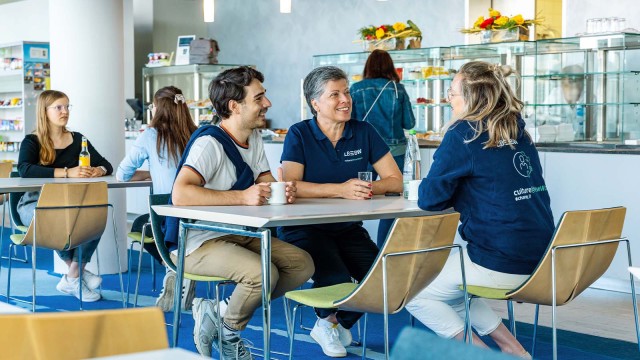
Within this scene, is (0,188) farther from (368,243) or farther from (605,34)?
(605,34)

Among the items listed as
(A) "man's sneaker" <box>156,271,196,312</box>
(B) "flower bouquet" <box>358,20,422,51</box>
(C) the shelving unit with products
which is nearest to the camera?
(A) "man's sneaker" <box>156,271,196,312</box>

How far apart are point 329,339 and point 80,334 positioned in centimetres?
280

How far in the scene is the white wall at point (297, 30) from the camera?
9.66 meters

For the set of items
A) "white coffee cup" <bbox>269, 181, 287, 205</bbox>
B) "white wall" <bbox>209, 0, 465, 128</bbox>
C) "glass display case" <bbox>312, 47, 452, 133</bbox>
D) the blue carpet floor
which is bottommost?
the blue carpet floor

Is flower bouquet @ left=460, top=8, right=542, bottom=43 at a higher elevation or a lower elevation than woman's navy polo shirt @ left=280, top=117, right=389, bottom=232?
higher

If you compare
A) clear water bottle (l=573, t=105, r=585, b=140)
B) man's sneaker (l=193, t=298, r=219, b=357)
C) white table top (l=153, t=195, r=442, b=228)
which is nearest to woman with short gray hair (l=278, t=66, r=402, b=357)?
white table top (l=153, t=195, r=442, b=228)

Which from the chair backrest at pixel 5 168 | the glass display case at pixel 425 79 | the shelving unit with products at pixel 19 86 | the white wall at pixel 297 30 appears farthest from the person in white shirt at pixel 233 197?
the shelving unit with products at pixel 19 86

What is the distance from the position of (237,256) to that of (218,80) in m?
0.78

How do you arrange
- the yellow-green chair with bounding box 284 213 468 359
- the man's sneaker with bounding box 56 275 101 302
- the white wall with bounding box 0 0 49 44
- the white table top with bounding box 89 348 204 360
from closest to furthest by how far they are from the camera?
the white table top with bounding box 89 348 204 360, the yellow-green chair with bounding box 284 213 468 359, the man's sneaker with bounding box 56 275 101 302, the white wall with bounding box 0 0 49 44

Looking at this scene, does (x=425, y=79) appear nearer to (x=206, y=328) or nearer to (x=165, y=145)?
(x=165, y=145)

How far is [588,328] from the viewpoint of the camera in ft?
15.8

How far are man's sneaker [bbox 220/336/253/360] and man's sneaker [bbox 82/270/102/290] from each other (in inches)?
88.2

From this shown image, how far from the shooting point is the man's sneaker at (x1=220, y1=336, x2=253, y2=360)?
368cm

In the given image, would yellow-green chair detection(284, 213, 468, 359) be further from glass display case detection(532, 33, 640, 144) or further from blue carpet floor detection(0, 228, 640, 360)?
glass display case detection(532, 33, 640, 144)
